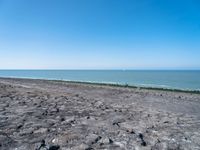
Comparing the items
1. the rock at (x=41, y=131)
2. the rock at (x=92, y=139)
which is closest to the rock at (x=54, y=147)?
the rock at (x=92, y=139)

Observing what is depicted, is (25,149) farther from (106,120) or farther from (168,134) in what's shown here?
(168,134)

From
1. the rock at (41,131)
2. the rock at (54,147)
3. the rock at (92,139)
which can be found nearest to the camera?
the rock at (54,147)

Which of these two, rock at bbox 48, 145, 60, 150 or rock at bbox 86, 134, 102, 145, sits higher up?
rock at bbox 48, 145, 60, 150

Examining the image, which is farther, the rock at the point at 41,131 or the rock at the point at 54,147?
the rock at the point at 41,131

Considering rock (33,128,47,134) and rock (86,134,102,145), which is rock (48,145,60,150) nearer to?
rock (86,134,102,145)

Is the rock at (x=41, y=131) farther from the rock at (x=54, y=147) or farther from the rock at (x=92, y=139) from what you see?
the rock at (x=92, y=139)

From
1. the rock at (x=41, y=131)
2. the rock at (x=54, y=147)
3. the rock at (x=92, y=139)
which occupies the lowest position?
the rock at (x=92, y=139)

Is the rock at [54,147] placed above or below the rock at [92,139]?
above

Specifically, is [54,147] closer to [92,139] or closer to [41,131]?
[92,139]

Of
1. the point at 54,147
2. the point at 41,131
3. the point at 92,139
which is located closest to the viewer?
the point at 54,147

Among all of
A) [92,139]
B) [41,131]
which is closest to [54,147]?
[92,139]

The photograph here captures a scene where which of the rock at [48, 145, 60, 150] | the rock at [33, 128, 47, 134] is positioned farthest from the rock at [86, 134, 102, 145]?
the rock at [33, 128, 47, 134]

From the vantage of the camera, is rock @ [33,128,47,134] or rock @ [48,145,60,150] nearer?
rock @ [48,145,60,150]

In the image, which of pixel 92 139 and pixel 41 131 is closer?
pixel 92 139
